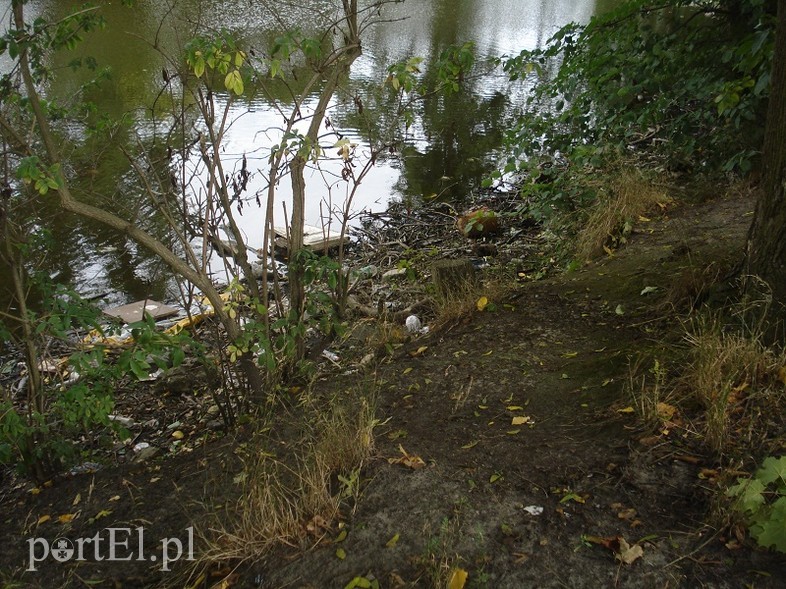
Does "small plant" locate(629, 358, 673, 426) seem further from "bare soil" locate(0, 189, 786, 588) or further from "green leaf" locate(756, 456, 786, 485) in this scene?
"green leaf" locate(756, 456, 786, 485)

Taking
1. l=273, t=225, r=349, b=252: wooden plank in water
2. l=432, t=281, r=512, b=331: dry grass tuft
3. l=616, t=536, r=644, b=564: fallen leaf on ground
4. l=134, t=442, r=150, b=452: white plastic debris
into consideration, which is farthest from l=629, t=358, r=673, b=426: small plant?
l=273, t=225, r=349, b=252: wooden plank in water

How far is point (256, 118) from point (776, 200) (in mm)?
9616

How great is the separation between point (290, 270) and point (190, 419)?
1.32 metres

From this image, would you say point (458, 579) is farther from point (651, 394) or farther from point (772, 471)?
point (651, 394)

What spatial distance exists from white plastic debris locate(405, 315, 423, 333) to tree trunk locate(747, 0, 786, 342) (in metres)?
2.47

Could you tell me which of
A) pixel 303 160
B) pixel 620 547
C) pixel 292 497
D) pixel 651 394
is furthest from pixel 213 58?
pixel 620 547

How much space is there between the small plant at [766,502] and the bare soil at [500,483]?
A: 3.8 inches

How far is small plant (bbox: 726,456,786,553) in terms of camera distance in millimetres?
2076

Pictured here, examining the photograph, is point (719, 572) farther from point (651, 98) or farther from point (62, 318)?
point (651, 98)

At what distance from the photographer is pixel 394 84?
3764 mm

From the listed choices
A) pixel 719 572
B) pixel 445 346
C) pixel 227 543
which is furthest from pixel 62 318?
pixel 719 572

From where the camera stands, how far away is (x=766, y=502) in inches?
87.9

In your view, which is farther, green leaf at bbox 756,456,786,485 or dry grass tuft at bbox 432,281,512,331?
dry grass tuft at bbox 432,281,512,331

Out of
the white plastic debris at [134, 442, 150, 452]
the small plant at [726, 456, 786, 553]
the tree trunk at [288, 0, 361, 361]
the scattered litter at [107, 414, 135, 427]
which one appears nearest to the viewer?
the small plant at [726, 456, 786, 553]
